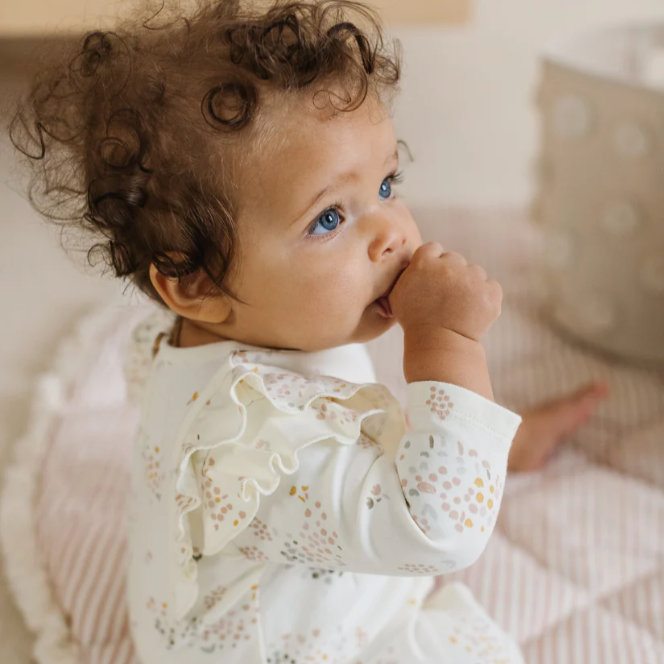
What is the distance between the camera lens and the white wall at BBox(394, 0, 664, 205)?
1.73m

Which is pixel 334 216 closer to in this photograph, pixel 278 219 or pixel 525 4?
pixel 278 219

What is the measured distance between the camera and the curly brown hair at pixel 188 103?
0.58 metres

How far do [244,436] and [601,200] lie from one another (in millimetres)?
658

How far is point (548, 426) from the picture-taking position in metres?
1.00

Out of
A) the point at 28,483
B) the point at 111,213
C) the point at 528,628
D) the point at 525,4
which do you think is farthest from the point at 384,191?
the point at 525,4

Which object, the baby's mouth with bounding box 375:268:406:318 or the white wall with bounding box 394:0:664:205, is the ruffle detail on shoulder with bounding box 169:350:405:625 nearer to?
the baby's mouth with bounding box 375:268:406:318

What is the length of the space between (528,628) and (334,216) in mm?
437

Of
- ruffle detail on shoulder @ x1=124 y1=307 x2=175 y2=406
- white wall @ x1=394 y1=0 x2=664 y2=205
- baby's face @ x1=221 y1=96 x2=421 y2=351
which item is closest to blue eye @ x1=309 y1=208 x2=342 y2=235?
baby's face @ x1=221 y1=96 x2=421 y2=351

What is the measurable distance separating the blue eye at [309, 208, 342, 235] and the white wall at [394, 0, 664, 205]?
112cm

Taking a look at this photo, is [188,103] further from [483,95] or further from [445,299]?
[483,95]

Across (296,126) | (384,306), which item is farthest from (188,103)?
(384,306)

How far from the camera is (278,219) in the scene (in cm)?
60

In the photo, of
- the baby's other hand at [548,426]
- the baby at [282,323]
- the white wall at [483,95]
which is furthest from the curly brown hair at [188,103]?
the white wall at [483,95]

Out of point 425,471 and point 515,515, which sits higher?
point 425,471
